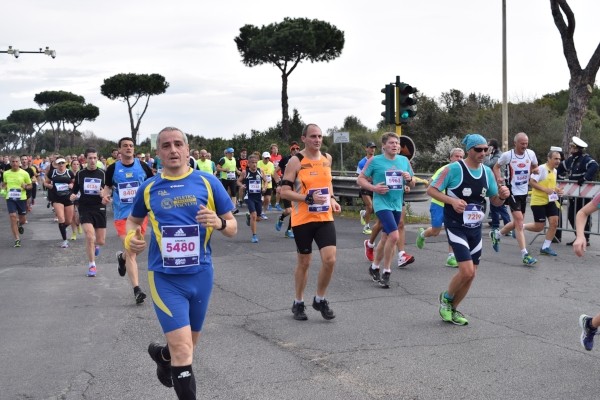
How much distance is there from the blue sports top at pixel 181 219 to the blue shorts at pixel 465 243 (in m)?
3.12

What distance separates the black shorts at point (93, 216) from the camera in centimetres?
1101

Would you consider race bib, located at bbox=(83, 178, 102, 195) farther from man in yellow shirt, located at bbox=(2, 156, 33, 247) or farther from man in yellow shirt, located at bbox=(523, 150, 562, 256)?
man in yellow shirt, located at bbox=(523, 150, 562, 256)

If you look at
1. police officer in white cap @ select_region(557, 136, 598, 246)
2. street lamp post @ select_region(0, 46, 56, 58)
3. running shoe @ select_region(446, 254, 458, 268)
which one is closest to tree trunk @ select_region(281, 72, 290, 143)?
street lamp post @ select_region(0, 46, 56, 58)

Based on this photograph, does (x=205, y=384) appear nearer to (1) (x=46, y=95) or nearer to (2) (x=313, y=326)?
(2) (x=313, y=326)

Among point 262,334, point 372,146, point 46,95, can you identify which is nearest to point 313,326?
point 262,334

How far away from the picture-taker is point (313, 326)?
7637 millimetres

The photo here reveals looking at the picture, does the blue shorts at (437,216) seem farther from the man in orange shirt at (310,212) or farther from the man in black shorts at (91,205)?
the man in black shorts at (91,205)

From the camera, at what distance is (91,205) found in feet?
36.2

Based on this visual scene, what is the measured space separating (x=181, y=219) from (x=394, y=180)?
529 cm

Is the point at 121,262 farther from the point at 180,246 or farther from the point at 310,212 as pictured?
the point at 180,246

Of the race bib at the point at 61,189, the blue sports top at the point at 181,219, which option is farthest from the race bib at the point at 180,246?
the race bib at the point at 61,189

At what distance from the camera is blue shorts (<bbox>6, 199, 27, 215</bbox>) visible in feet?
53.5

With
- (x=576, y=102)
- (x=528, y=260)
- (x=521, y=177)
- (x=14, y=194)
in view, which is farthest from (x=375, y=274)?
(x=576, y=102)

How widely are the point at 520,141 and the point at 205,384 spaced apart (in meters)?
8.02
